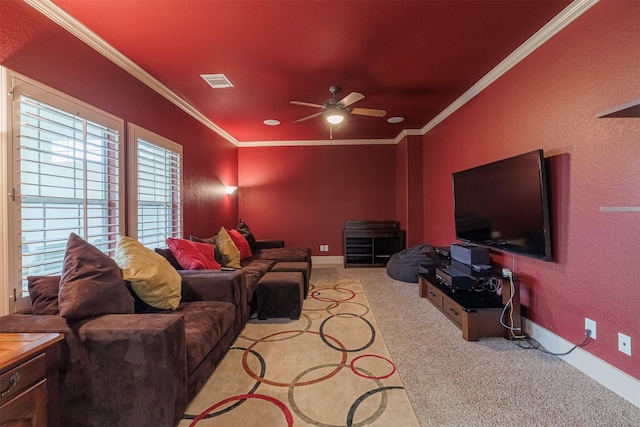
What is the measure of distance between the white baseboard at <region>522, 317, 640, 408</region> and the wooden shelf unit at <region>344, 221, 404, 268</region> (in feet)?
10.1

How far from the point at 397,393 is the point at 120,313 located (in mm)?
1771

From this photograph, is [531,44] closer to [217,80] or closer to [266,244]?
[217,80]

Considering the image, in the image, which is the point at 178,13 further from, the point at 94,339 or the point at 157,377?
the point at 157,377

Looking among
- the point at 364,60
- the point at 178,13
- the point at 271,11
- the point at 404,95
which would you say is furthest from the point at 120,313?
the point at 404,95

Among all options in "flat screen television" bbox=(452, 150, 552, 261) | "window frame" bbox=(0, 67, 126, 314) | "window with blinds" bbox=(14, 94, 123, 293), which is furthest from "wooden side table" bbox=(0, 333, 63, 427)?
"flat screen television" bbox=(452, 150, 552, 261)

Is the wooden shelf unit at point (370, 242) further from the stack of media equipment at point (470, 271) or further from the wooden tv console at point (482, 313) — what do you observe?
the wooden tv console at point (482, 313)

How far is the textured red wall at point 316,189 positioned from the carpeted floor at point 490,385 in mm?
3309

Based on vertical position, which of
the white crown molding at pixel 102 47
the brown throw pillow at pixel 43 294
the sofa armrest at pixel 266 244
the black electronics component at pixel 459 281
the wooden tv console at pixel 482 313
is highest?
the white crown molding at pixel 102 47

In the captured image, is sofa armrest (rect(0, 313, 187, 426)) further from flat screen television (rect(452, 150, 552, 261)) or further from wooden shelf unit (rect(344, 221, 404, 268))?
wooden shelf unit (rect(344, 221, 404, 268))

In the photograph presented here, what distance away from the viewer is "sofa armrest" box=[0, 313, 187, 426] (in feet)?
4.41

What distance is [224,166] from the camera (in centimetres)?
504

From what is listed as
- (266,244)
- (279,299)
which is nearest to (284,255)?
(266,244)

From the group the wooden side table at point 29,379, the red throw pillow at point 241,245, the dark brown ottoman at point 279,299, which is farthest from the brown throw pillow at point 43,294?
the red throw pillow at point 241,245

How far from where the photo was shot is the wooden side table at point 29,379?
1038mm
